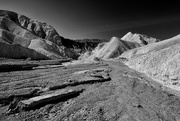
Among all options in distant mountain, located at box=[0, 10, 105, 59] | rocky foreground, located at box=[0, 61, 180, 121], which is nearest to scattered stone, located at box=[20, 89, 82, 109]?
rocky foreground, located at box=[0, 61, 180, 121]

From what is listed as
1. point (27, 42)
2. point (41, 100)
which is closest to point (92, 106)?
point (41, 100)

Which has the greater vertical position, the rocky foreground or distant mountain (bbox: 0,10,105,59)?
distant mountain (bbox: 0,10,105,59)

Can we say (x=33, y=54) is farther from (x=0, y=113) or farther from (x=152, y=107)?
(x=152, y=107)

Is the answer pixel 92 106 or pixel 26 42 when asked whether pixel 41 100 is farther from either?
pixel 26 42

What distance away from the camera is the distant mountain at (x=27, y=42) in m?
34.0

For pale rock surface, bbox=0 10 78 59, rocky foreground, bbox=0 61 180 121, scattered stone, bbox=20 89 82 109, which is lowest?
rocky foreground, bbox=0 61 180 121

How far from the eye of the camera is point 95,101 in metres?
7.86

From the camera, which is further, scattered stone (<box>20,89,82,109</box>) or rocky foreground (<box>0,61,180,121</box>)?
scattered stone (<box>20,89,82,109</box>)

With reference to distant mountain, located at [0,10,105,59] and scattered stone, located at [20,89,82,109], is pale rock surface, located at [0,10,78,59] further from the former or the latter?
scattered stone, located at [20,89,82,109]

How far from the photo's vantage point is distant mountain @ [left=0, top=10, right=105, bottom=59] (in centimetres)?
3400

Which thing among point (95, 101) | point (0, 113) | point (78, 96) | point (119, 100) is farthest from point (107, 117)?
point (0, 113)

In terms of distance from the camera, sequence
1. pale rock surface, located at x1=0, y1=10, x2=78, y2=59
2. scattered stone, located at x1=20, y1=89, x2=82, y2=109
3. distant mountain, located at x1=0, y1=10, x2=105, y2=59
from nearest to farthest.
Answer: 1. scattered stone, located at x1=20, y1=89, x2=82, y2=109
2. pale rock surface, located at x1=0, y1=10, x2=78, y2=59
3. distant mountain, located at x1=0, y1=10, x2=105, y2=59

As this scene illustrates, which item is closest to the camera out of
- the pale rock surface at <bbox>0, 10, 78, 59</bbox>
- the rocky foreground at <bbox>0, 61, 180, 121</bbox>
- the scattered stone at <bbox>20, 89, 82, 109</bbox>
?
the rocky foreground at <bbox>0, 61, 180, 121</bbox>

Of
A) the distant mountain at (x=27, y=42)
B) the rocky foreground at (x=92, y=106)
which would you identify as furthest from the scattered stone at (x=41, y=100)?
the distant mountain at (x=27, y=42)
